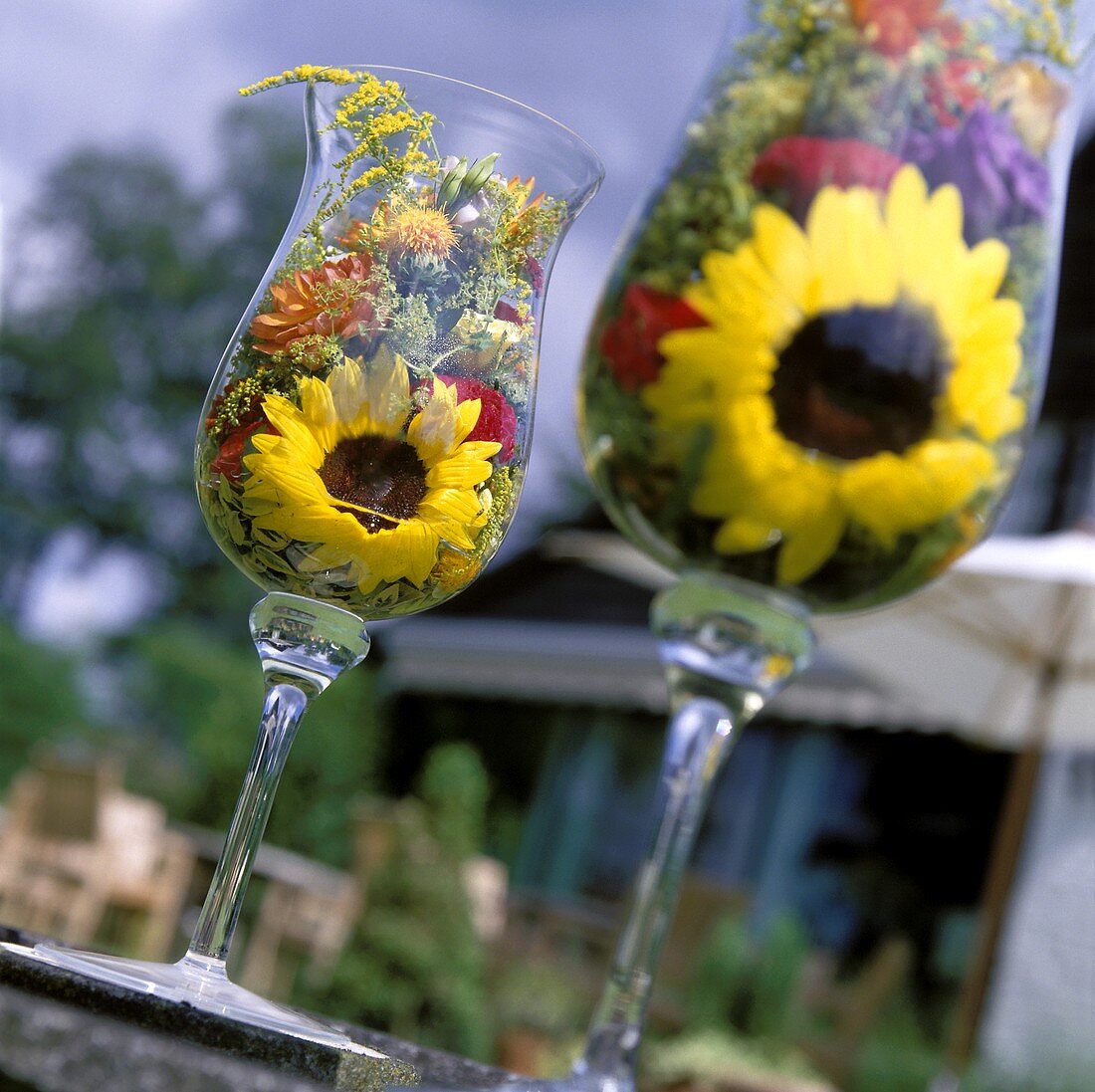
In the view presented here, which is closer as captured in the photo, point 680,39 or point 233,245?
point 680,39

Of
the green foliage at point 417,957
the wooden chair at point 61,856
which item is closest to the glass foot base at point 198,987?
the green foliage at point 417,957

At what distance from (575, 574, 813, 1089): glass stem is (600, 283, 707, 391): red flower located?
0.38ft

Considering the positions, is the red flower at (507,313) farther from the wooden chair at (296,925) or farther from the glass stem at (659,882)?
the wooden chair at (296,925)

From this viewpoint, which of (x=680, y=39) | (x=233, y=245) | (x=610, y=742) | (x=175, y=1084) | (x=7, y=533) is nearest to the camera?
(x=175, y=1084)

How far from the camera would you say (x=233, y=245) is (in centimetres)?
3145

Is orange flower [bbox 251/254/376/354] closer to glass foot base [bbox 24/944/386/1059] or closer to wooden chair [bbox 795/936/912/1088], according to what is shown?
glass foot base [bbox 24/944/386/1059]

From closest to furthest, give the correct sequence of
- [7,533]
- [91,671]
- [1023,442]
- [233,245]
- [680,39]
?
[1023,442], [91,671], [7,533], [680,39], [233,245]

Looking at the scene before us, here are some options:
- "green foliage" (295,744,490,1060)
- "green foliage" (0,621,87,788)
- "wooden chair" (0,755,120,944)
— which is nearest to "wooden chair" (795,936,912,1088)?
"green foliage" (295,744,490,1060)

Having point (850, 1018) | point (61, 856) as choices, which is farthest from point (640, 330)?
point (61, 856)

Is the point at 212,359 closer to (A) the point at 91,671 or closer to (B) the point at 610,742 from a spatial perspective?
(A) the point at 91,671

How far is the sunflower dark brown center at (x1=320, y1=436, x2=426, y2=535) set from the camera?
0.86m

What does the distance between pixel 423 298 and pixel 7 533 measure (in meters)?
27.8

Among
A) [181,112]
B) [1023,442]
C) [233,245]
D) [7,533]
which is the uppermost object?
[181,112]

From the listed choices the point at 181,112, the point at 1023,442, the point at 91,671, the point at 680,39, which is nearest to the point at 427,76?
the point at 1023,442
